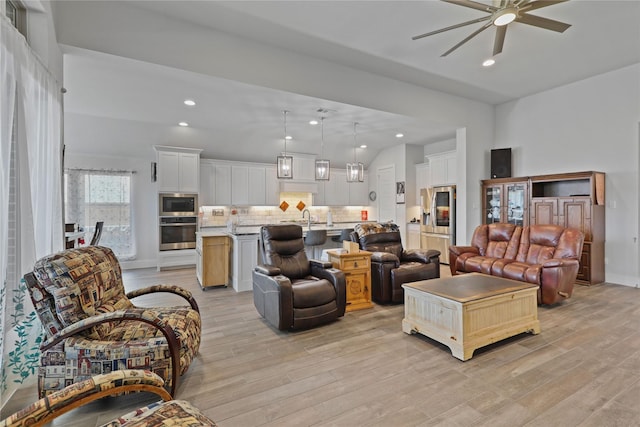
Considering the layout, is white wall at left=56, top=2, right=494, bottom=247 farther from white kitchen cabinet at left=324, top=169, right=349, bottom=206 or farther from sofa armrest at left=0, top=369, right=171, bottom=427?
white kitchen cabinet at left=324, top=169, right=349, bottom=206

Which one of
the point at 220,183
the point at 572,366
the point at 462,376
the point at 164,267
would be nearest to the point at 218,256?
the point at 164,267

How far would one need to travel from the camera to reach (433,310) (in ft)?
9.63

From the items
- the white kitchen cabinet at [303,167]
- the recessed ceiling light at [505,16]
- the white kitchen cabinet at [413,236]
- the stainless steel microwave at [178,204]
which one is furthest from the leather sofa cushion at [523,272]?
the stainless steel microwave at [178,204]

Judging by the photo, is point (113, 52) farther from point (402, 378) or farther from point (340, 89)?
point (402, 378)

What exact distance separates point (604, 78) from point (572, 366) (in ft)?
17.4

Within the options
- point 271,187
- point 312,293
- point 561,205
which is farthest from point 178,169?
point 561,205

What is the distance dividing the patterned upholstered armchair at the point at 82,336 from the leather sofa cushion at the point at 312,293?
4.12 ft

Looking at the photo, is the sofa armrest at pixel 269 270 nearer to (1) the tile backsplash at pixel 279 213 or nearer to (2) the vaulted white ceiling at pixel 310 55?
(2) the vaulted white ceiling at pixel 310 55

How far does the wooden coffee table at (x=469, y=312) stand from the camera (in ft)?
8.74

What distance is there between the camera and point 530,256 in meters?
4.53

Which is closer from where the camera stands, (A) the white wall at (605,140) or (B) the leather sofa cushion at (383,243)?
(B) the leather sofa cushion at (383,243)

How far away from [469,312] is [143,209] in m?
7.10

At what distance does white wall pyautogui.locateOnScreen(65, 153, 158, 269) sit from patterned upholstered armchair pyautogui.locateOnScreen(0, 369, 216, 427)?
647 centimetres

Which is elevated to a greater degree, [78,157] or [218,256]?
[78,157]
